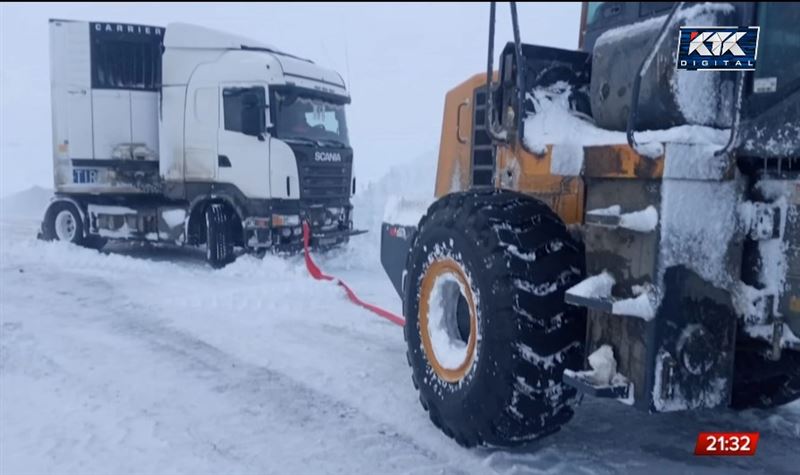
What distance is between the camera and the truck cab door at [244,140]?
1044 cm

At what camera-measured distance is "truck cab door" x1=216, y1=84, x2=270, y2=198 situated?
10.4 metres

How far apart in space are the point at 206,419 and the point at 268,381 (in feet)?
2.62

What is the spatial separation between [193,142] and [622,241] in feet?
30.0

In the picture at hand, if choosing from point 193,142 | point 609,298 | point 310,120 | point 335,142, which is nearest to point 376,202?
point 335,142

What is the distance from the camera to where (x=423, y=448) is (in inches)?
154

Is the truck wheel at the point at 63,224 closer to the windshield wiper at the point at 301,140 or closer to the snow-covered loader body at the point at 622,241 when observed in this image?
the windshield wiper at the point at 301,140

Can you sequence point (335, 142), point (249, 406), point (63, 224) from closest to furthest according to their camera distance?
point (249, 406) → point (335, 142) → point (63, 224)

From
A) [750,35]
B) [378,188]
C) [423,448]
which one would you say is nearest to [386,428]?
[423,448]

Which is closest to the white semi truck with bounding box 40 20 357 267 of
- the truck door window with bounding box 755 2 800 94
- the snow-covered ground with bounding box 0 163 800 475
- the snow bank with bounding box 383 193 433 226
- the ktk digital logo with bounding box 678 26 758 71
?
the snow-covered ground with bounding box 0 163 800 475

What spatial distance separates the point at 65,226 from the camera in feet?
41.4

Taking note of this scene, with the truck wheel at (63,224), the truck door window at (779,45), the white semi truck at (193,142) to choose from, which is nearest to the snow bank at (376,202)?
the white semi truck at (193,142)

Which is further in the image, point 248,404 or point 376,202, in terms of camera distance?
point 376,202

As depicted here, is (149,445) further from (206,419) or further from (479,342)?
(479,342)

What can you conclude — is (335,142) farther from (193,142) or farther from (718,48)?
(718,48)
